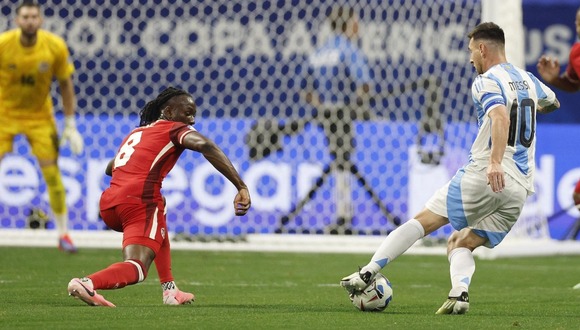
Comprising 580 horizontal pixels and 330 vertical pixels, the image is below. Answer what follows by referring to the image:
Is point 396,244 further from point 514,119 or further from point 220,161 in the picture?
point 220,161

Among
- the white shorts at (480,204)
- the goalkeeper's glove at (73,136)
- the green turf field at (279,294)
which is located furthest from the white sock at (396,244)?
the goalkeeper's glove at (73,136)

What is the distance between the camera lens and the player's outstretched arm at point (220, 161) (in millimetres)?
6470

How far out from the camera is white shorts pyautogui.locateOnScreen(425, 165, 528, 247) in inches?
261

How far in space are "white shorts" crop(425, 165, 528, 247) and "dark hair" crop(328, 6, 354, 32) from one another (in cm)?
711

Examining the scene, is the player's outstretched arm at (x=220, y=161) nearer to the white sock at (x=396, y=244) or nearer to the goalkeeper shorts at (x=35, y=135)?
the white sock at (x=396, y=244)

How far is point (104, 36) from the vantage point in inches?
570

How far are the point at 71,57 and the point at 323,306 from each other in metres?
8.36

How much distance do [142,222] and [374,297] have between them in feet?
4.43

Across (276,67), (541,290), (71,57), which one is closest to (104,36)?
(71,57)

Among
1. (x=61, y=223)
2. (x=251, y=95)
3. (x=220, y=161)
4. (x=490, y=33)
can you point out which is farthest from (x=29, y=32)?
(x=490, y=33)

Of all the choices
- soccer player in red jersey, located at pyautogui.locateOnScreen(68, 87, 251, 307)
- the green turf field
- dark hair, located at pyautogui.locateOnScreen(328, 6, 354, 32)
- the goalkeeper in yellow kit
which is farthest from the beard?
soccer player in red jersey, located at pyautogui.locateOnScreen(68, 87, 251, 307)

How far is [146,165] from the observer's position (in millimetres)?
7031

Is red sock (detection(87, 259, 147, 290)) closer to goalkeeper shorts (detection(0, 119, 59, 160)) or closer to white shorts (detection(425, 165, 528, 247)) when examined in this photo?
white shorts (detection(425, 165, 528, 247))

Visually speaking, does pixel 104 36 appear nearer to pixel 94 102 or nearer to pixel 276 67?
pixel 94 102
